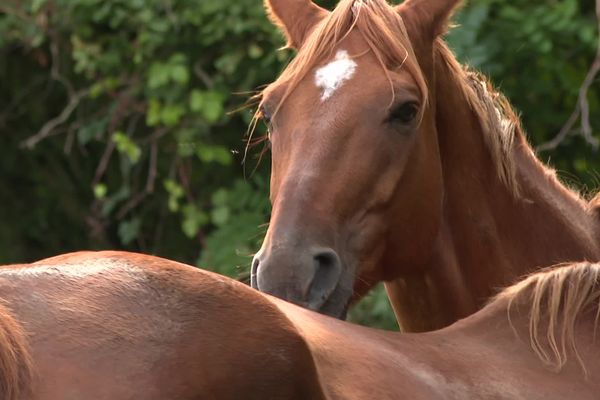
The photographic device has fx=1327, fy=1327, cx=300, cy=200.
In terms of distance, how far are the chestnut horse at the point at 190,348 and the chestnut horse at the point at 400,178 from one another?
0.74 metres

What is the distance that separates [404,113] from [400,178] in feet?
0.46

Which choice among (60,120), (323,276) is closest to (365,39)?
(323,276)

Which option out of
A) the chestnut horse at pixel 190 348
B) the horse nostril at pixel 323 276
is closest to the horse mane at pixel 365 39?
the horse nostril at pixel 323 276

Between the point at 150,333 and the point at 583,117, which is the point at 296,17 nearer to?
the point at 150,333

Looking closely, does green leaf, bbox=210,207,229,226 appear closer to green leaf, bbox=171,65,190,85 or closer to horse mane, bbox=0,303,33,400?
green leaf, bbox=171,65,190,85

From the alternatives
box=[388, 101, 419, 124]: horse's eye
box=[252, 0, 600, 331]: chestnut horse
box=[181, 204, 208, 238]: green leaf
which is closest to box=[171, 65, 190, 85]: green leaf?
box=[181, 204, 208, 238]: green leaf

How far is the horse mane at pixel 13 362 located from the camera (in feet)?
4.30

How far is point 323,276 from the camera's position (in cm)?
261

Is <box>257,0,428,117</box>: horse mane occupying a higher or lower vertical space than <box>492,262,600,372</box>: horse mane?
higher

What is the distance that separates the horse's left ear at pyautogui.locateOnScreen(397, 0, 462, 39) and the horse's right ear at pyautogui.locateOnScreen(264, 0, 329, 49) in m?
0.21

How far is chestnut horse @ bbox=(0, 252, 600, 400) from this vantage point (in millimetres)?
1381

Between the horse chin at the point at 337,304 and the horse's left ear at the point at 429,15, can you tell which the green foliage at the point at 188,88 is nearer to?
the horse's left ear at the point at 429,15

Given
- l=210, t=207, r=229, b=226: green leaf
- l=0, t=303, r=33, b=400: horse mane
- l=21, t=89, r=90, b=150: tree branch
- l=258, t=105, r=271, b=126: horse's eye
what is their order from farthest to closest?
l=21, t=89, r=90, b=150: tree branch < l=210, t=207, r=229, b=226: green leaf < l=258, t=105, r=271, b=126: horse's eye < l=0, t=303, r=33, b=400: horse mane

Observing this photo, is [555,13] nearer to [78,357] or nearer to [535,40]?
[535,40]
